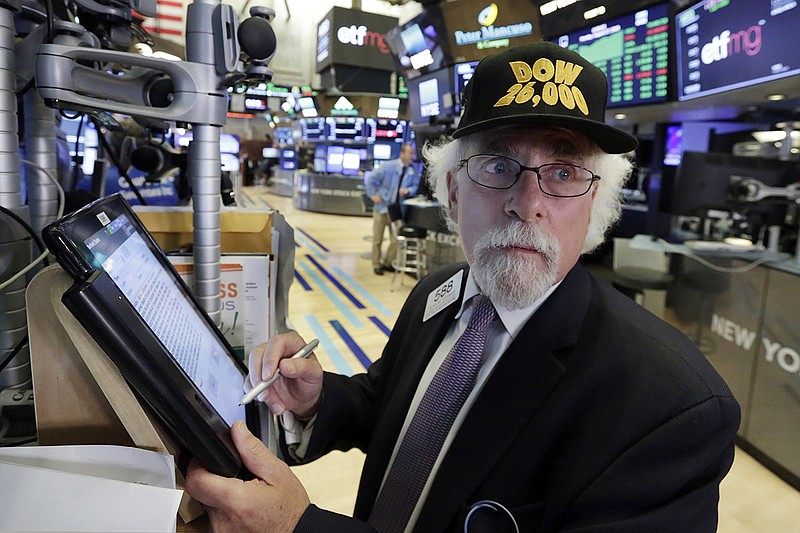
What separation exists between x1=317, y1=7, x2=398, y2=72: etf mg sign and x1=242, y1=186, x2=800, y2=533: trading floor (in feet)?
13.7

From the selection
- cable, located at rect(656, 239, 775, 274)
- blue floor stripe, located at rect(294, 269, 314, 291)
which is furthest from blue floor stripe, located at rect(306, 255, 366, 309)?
cable, located at rect(656, 239, 775, 274)

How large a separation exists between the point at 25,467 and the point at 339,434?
759 mm

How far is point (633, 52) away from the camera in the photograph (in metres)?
3.36

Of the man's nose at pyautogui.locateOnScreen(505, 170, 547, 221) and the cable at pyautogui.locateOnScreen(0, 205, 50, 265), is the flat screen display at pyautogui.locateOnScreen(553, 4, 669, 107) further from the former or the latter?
the cable at pyautogui.locateOnScreen(0, 205, 50, 265)

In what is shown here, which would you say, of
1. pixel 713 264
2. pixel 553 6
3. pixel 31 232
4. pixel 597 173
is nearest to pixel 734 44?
pixel 713 264

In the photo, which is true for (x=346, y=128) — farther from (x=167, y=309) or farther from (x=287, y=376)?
(x=167, y=309)

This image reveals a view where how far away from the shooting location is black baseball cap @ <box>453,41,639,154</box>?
893mm

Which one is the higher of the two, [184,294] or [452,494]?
[184,294]

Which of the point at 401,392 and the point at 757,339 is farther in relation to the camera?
the point at 757,339

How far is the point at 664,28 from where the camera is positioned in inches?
123

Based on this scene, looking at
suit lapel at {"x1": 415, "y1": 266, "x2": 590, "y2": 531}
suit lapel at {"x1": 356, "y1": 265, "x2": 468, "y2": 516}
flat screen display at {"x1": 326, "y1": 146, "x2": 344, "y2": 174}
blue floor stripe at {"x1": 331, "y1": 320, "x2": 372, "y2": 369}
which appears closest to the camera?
suit lapel at {"x1": 415, "y1": 266, "x2": 590, "y2": 531}

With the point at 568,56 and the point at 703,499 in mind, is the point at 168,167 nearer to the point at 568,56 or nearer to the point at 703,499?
the point at 568,56

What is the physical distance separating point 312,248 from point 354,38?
227 inches

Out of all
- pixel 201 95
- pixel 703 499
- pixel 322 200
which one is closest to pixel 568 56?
pixel 201 95
